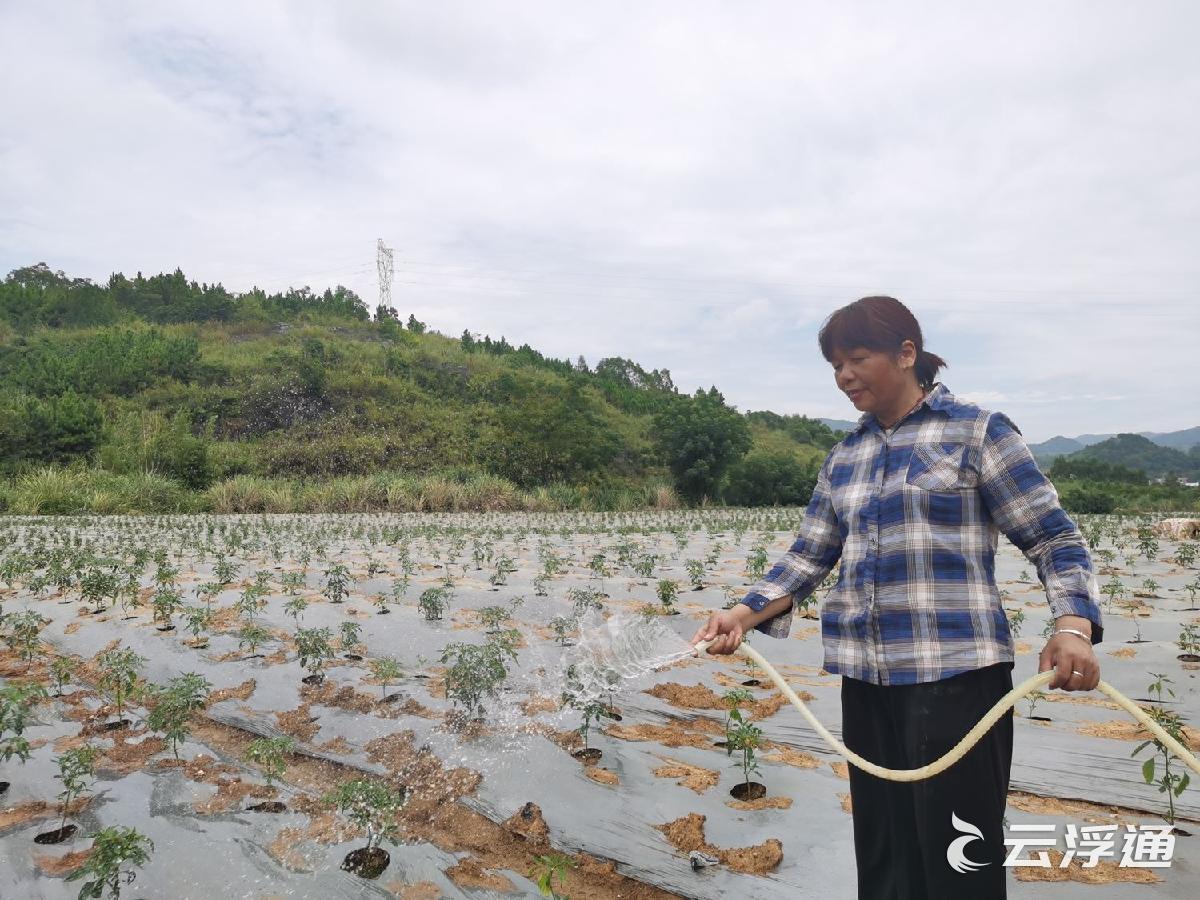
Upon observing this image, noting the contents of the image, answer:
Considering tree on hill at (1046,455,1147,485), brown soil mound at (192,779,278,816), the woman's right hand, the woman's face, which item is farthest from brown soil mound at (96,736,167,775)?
tree on hill at (1046,455,1147,485)

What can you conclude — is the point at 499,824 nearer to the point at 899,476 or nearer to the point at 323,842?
the point at 323,842

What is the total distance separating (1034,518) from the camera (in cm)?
160

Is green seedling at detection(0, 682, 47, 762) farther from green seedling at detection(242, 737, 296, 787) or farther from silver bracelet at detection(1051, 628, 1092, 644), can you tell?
silver bracelet at detection(1051, 628, 1092, 644)

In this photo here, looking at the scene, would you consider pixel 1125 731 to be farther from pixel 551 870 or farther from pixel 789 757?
pixel 551 870

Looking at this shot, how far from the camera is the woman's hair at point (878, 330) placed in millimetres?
1778

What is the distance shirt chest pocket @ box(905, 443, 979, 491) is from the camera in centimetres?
167

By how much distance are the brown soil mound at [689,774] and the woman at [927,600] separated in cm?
117

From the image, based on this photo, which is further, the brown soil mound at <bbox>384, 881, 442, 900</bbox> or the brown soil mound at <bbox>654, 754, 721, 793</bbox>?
the brown soil mound at <bbox>654, 754, 721, 793</bbox>

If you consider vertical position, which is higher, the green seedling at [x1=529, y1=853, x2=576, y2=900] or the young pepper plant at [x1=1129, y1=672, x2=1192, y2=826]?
the young pepper plant at [x1=1129, y1=672, x2=1192, y2=826]

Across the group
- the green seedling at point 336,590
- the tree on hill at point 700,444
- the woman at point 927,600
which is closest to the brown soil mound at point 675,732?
the woman at point 927,600

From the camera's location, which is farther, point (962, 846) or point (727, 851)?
point (727, 851)

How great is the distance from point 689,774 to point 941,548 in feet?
6.08

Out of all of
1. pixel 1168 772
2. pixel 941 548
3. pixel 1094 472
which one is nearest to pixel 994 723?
pixel 941 548

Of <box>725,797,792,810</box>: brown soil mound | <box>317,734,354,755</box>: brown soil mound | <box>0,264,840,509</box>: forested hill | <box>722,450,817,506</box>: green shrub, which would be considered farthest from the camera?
<box>722,450,817,506</box>: green shrub
